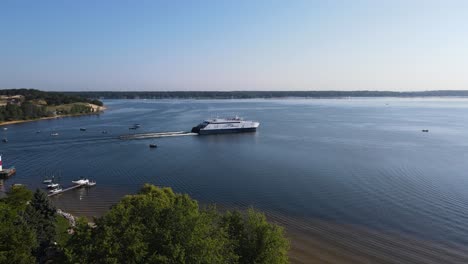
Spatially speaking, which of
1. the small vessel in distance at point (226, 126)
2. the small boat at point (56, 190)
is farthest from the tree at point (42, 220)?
the small vessel in distance at point (226, 126)

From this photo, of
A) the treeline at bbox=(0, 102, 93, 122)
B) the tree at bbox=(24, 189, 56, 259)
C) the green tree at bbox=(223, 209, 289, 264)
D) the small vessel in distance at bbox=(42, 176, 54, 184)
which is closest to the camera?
the green tree at bbox=(223, 209, 289, 264)

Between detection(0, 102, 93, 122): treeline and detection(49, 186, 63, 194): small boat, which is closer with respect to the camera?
detection(49, 186, 63, 194): small boat

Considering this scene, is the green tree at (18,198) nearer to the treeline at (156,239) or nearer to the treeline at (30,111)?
the treeline at (156,239)

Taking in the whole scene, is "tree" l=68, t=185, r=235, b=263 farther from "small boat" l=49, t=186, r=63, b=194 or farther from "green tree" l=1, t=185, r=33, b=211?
"small boat" l=49, t=186, r=63, b=194

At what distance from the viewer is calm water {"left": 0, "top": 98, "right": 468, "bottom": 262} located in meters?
18.7

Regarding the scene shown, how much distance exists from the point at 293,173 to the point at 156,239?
18841 mm

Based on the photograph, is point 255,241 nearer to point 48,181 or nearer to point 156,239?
point 156,239

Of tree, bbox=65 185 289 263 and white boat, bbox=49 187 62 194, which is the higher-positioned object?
tree, bbox=65 185 289 263

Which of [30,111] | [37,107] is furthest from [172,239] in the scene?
[37,107]

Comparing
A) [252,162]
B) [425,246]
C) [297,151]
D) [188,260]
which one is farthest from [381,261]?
[297,151]

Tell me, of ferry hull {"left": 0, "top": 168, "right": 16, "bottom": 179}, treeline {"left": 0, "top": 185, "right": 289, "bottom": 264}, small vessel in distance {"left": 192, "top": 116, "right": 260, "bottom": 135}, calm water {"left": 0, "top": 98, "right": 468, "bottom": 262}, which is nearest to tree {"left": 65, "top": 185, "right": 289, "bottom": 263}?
treeline {"left": 0, "top": 185, "right": 289, "bottom": 264}

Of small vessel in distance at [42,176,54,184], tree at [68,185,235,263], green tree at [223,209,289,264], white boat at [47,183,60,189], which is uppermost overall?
tree at [68,185,235,263]

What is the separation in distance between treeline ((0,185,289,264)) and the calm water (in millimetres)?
7494

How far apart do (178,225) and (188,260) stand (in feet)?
2.88
